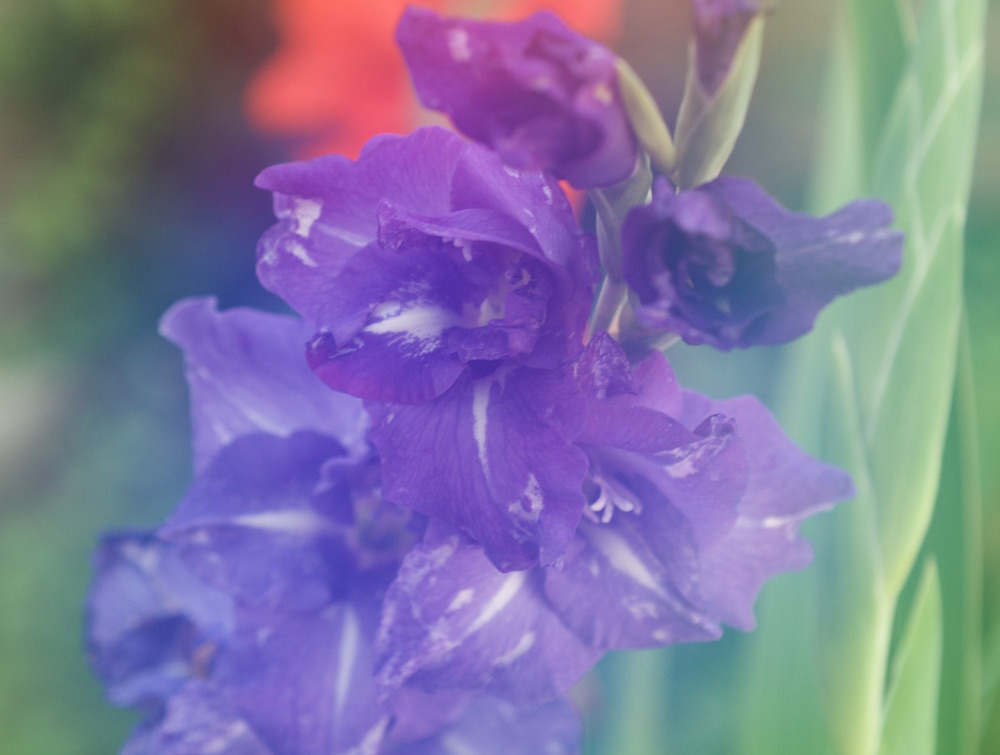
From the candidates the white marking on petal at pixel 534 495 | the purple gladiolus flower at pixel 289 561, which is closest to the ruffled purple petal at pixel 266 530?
the purple gladiolus flower at pixel 289 561

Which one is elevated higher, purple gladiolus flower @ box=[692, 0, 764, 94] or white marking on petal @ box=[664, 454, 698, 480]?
purple gladiolus flower @ box=[692, 0, 764, 94]

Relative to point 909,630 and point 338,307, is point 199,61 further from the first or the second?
point 909,630

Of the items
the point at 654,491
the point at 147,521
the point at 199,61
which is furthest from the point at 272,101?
the point at 654,491

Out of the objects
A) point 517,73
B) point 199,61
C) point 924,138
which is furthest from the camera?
point 199,61

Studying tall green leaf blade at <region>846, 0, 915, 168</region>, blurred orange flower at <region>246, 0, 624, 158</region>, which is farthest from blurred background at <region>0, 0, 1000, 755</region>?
tall green leaf blade at <region>846, 0, 915, 168</region>

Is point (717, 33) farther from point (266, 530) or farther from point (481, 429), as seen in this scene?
point (266, 530)

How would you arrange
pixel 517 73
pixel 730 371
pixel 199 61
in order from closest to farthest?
pixel 517 73 < pixel 730 371 < pixel 199 61

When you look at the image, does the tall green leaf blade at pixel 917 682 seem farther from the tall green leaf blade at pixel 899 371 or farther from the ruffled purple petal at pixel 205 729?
the ruffled purple petal at pixel 205 729

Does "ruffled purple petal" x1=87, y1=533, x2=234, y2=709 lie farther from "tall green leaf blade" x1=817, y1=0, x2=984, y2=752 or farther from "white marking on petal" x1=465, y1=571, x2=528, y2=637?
"tall green leaf blade" x1=817, y1=0, x2=984, y2=752
